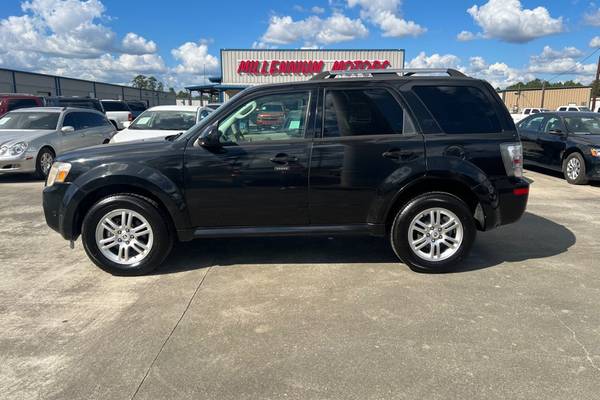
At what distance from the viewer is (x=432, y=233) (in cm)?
436

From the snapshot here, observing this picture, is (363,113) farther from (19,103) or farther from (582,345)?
(19,103)

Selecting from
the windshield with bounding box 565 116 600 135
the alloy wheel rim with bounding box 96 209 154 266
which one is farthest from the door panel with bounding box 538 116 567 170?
the alloy wheel rim with bounding box 96 209 154 266

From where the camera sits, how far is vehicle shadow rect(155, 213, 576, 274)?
4699 mm

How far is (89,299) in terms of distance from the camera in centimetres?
383

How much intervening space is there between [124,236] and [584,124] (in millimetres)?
10012

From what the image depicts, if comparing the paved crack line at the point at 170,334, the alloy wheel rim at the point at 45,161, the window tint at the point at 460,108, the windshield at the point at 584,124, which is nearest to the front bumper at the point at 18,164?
the alloy wheel rim at the point at 45,161

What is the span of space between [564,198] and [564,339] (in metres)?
5.66

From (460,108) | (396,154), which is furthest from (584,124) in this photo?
(396,154)

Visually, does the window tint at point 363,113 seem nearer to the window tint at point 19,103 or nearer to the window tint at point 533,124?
the window tint at point 533,124

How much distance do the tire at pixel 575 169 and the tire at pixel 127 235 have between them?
28.1 ft

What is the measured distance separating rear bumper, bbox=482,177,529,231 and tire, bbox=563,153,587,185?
582 cm

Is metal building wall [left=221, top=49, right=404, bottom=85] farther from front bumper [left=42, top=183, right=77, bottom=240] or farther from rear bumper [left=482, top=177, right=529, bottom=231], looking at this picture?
rear bumper [left=482, top=177, right=529, bottom=231]

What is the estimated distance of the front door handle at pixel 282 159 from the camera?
13.6ft

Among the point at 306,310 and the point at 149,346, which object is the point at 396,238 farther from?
the point at 149,346
